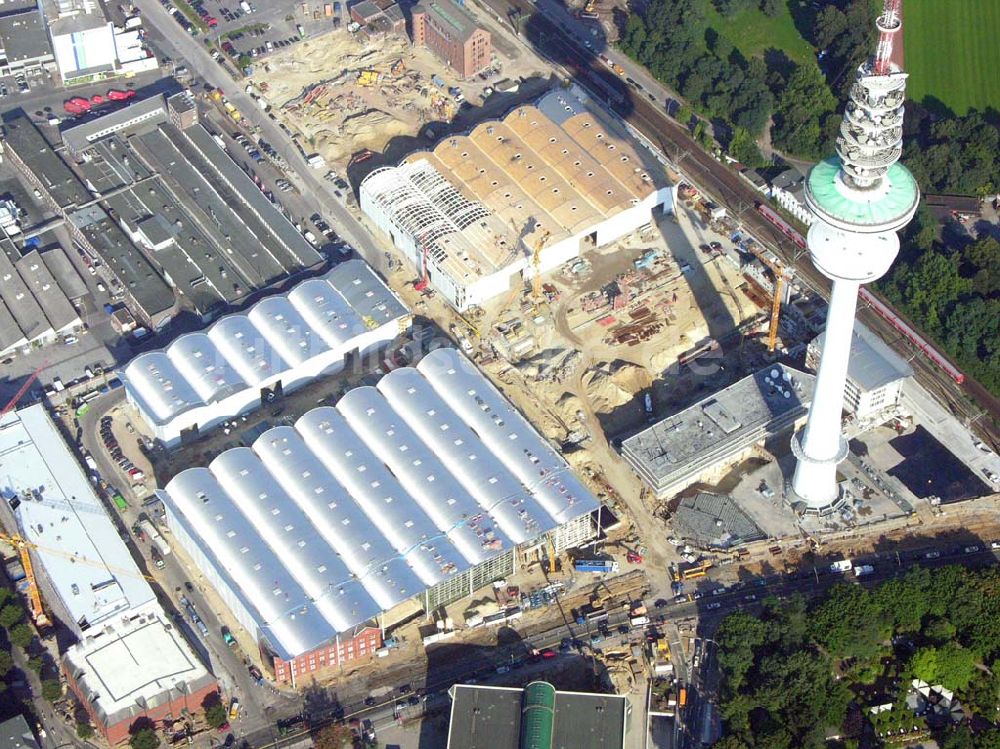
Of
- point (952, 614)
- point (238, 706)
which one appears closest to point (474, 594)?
point (238, 706)

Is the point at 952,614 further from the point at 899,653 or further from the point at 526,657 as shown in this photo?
the point at 526,657

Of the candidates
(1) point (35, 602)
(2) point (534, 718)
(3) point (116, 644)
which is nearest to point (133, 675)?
(3) point (116, 644)

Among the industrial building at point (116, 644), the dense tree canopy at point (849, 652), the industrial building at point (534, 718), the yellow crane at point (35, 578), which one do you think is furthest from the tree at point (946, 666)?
the yellow crane at point (35, 578)

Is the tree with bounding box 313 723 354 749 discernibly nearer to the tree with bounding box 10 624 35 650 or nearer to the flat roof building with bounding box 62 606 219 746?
the flat roof building with bounding box 62 606 219 746

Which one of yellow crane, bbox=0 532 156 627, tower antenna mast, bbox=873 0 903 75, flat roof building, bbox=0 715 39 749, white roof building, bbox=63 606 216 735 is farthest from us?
yellow crane, bbox=0 532 156 627

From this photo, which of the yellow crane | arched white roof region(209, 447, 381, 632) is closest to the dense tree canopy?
arched white roof region(209, 447, 381, 632)

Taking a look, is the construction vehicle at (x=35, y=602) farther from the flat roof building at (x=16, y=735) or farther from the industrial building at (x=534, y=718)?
the industrial building at (x=534, y=718)
